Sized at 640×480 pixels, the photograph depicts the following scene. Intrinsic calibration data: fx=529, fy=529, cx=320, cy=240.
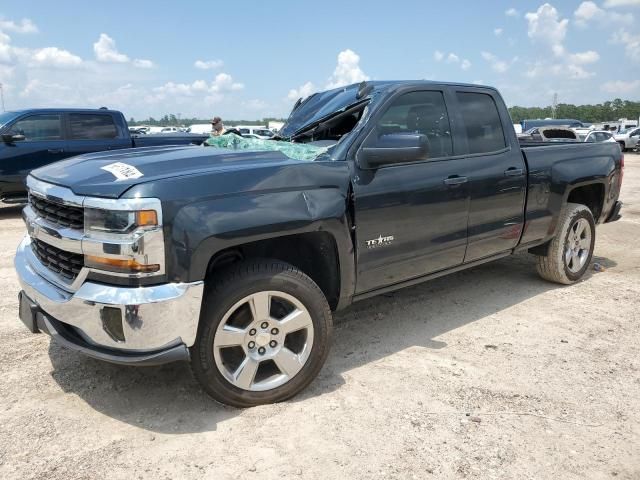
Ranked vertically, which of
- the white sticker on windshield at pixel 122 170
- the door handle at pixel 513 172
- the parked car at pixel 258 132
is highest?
the parked car at pixel 258 132

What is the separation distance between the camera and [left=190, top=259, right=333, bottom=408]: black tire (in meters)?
2.81

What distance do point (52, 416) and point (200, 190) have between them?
1.54 m

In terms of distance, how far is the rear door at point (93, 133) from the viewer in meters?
9.54

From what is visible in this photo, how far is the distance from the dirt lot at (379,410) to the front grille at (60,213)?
1.07 m

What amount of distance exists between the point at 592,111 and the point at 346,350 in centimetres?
10975

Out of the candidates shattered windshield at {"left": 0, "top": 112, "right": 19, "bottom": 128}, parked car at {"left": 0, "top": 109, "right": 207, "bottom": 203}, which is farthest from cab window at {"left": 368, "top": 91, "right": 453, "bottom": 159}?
shattered windshield at {"left": 0, "top": 112, "right": 19, "bottom": 128}

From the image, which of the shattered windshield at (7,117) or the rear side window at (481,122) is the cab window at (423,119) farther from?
the shattered windshield at (7,117)

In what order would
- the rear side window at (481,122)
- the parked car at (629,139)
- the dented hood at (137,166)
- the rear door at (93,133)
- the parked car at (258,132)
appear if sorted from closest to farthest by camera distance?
1. the dented hood at (137,166)
2. the rear side window at (481,122)
3. the parked car at (258,132)
4. the rear door at (93,133)
5. the parked car at (629,139)

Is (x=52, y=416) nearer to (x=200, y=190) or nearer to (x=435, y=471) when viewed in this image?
(x=200, y=190)

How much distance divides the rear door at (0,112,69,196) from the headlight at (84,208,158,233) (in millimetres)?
7613

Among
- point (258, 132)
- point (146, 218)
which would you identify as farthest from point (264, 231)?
point (258, 132)

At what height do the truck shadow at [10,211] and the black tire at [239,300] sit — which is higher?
the black tire at [239,300]

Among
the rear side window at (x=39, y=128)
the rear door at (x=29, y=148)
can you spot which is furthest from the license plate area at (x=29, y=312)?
the rear side window at (x=39, y=128)

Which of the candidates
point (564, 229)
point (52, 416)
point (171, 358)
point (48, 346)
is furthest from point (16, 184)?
point (564, 229)
